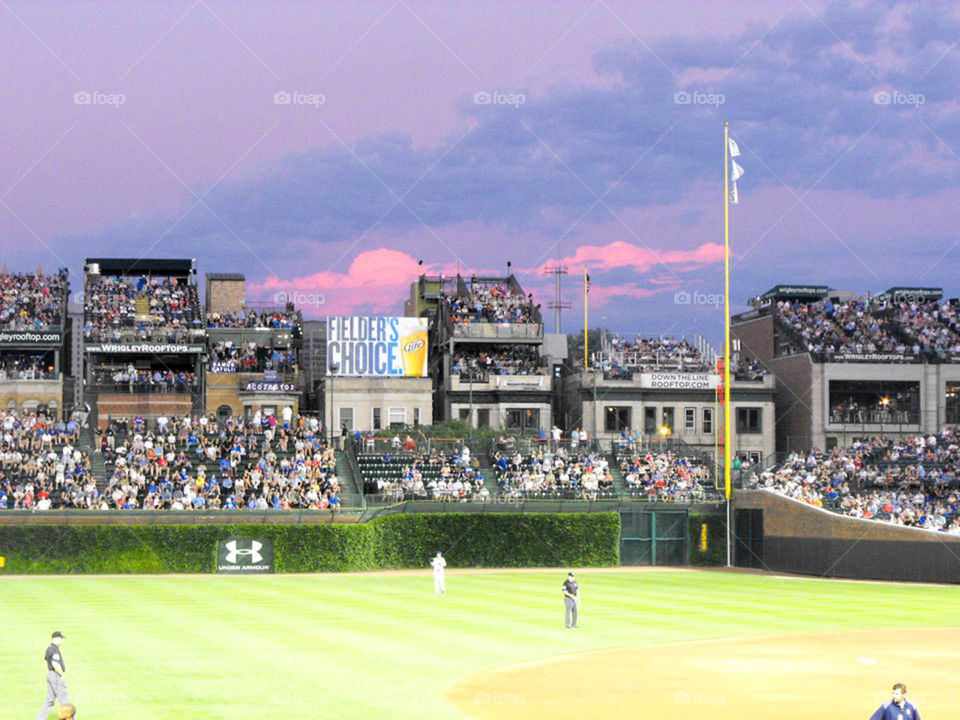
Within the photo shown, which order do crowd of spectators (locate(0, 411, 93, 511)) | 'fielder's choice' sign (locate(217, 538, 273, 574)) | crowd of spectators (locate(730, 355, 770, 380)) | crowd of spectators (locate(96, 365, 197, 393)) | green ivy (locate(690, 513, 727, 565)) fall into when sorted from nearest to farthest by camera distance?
'fielder's choice' sign (locate(217, 538, 273, 574))
crowd of spectators (locate(0, 411, 93, 511))
green ivy (locate(690, 513, 727, 565))
crowd of spectators (locate(96, 365, 197, 393))
crowd of spectators (locate(730, 355, 770, 380))

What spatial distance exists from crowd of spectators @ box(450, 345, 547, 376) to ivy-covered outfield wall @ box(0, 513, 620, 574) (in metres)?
29.1

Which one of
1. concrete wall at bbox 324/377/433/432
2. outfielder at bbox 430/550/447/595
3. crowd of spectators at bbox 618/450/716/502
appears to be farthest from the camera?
concrete wall at bbox 324/377/433/432

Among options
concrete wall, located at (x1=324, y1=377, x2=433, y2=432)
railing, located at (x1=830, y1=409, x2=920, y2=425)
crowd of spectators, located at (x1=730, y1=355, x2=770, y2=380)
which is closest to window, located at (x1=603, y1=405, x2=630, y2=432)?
crowd of spectators, located at (x1=730, y1=355, x2=770, y2=380)

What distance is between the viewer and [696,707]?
26.2m

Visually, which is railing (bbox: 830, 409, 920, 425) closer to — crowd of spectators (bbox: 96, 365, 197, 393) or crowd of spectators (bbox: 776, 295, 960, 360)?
crowd of spectators (bbox: 776, 295, 960, 360)

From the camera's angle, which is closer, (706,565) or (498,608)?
(498,608)

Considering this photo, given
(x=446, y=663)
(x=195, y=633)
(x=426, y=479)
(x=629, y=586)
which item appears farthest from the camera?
(x=426, y=479)

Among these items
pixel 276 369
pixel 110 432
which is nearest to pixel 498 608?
pixel 110 432

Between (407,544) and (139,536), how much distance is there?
40.5 ft

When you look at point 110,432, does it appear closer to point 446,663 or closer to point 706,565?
point 706,565

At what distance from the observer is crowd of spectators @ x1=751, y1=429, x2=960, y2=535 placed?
60938 mm

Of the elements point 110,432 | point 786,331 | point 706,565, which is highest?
point 786,331

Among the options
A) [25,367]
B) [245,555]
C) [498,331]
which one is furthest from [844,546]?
[25,367]

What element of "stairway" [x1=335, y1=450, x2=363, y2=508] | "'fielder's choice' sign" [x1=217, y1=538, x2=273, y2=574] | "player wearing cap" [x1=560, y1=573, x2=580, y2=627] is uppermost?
"stairway" [x1=335, y1=450, x2=363, y2=508]
